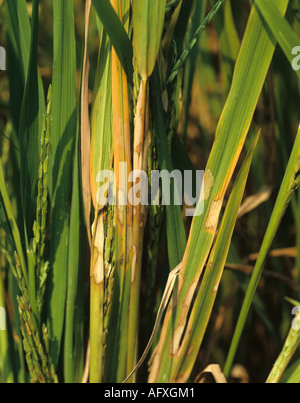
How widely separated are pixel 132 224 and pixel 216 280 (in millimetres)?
116

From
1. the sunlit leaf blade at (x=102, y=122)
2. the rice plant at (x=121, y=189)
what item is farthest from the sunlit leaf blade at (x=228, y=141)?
the sunlit leaf blade at (x=102, y=122)

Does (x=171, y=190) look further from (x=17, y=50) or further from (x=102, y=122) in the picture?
(x=17, y=50)

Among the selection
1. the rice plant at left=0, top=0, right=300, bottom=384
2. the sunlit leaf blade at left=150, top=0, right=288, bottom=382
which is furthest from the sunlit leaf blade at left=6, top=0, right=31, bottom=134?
the sunlit leaf blade at left=150, top=0, right=288, bottom=382

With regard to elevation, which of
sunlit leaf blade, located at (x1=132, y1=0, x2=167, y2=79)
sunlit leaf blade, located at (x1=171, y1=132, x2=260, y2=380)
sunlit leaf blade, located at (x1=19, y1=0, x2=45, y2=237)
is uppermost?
sunlit leaf blade, located at (x1=132, y1=0, x2=167, y2=79)

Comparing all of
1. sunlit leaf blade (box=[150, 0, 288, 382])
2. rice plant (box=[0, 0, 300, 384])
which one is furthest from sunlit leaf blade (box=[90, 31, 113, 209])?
sunlit leaf blade (box=[150, 0, 288, 382])

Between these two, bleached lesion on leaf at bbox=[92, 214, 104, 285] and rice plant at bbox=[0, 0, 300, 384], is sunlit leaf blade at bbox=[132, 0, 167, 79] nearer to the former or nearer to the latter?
rice plant at bbox=[0, 0, 300, 384]

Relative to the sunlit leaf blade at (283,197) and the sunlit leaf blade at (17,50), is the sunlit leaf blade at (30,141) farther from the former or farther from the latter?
the sunlit leaf blade at (283,197)

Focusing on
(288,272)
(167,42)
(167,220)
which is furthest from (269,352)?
(167,42)

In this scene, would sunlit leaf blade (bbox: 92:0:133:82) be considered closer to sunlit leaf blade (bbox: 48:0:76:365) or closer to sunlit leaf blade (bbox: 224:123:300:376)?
sunlit leaf blade (bbox: 48:0:76:365)

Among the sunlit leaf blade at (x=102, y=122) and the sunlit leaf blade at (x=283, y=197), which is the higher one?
the sunlit leaf blade at (x=102, y=122)

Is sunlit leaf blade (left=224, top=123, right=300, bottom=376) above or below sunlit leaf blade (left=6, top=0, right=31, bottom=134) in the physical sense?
below

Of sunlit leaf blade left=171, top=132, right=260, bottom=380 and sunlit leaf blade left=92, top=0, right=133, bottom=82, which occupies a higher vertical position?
sunlit leaf blade left=92, top=0, right=133, bottom=82
